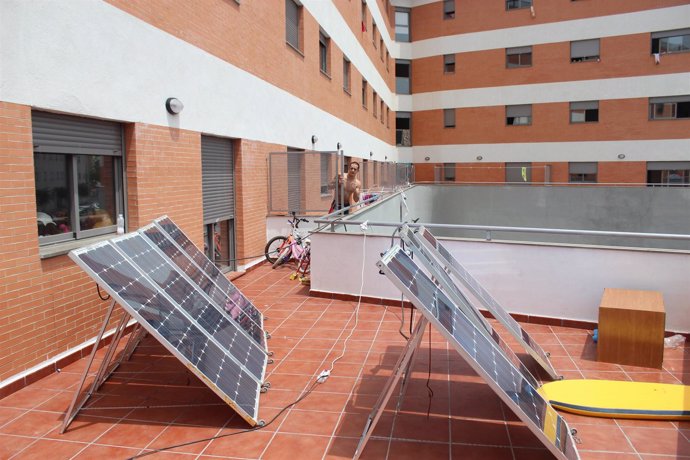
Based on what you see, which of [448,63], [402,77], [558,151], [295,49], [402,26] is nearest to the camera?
[295,49]

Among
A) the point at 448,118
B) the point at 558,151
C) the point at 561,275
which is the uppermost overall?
the point at 448,118

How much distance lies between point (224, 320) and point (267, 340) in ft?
4.56

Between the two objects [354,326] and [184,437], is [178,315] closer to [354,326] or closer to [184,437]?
[184,437]

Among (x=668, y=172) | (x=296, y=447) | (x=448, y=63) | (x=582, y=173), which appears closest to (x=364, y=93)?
(x=448, y=63)

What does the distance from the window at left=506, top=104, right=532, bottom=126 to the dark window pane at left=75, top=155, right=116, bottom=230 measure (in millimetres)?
25711

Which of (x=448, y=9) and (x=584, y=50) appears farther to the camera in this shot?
(x=448, y=9)

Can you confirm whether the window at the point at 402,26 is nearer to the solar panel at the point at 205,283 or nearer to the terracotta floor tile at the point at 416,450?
the solar panel at the point at 205,283

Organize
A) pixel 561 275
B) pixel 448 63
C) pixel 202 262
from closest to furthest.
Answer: pixel 202 262, pixel 561 275, pixel 448 63

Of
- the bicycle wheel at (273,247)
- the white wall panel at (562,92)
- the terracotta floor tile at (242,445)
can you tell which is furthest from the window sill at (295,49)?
the white wall panel at (562,92)

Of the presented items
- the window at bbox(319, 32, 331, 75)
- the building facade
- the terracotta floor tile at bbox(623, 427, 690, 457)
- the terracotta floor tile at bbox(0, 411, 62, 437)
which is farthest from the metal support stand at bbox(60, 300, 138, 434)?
the window at bbox(319, 32, 331, 75)

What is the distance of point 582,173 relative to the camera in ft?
91.9

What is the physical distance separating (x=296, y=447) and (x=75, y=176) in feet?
13.5

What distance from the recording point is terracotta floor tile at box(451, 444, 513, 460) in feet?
12.8

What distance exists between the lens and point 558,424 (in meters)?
3.90
